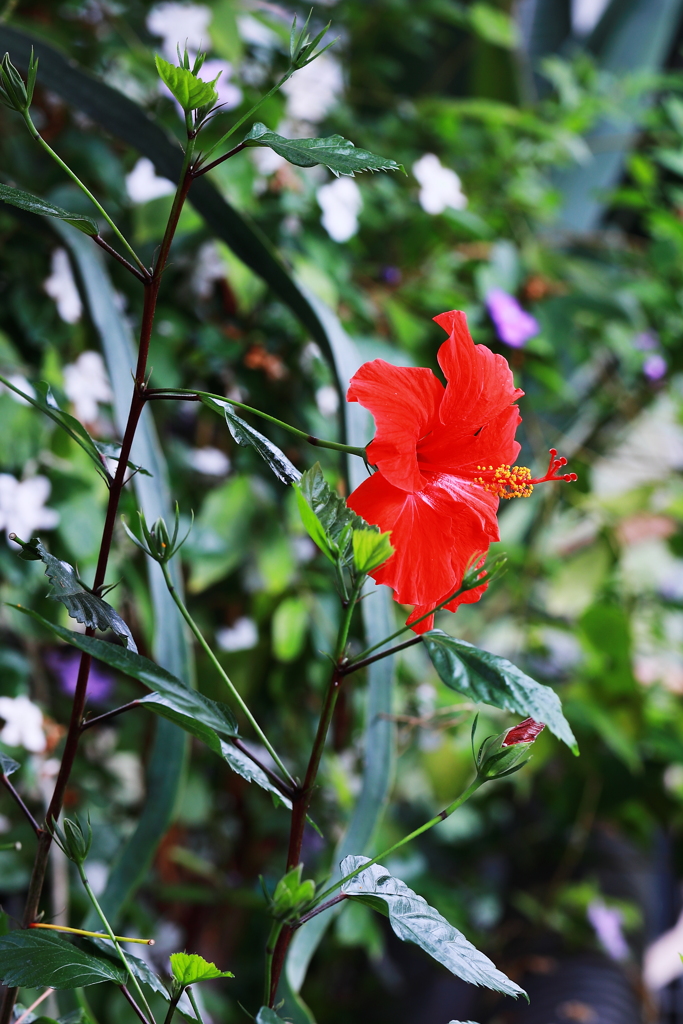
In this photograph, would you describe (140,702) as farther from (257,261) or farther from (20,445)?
(20,445)

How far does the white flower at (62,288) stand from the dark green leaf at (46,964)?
0.47m

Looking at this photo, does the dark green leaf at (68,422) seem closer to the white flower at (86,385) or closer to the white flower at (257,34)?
the white flower at (86,385)

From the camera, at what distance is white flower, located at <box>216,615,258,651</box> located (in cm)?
74

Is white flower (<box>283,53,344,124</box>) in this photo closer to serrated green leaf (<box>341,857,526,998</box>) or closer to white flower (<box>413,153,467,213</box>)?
white flower (<box>413,153,467,213</box>)

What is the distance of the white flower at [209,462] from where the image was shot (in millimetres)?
726

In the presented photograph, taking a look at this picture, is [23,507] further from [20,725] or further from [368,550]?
[368,550]

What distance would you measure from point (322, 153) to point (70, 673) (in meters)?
0.60

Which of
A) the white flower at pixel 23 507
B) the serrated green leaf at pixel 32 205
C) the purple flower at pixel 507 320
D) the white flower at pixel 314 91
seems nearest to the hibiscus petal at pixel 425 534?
the serrated green leaf at pixel 32 205

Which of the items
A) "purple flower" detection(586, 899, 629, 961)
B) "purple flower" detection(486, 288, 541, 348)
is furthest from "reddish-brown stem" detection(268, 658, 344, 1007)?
"purple flower" detection(586, 899, 629, 961)

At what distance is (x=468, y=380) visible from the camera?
24 cm

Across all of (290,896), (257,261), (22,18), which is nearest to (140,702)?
(290,896)

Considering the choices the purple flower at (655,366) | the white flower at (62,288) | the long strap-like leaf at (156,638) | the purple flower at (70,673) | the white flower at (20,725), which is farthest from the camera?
the purple flower at (655,366)

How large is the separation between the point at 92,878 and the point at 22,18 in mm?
739

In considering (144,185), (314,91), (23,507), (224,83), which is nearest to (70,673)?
(23,507)
